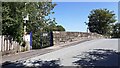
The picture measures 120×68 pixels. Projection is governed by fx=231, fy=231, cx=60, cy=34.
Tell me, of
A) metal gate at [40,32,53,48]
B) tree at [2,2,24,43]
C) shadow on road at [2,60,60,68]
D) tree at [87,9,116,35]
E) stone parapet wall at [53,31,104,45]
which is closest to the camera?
shadow on road at [2,60,60,68]

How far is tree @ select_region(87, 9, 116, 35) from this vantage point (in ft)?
160

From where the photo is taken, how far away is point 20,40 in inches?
523

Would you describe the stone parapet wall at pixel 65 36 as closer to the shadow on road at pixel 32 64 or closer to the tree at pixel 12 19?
the tree at pixel 12 19

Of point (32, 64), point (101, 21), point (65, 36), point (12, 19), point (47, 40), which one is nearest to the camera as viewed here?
point (32, 64)

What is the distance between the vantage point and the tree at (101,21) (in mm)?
48750

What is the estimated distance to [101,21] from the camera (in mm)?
49406

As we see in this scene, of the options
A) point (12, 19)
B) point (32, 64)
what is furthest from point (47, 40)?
point (32, 64)

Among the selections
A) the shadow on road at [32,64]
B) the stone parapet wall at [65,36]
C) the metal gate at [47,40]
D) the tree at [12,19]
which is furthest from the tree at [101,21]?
the shadow on road at [32,64]

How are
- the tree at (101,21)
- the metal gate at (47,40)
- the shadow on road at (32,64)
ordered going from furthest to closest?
the tree at (101,21) → the metal gate at (47,40) → the shadow on road at (32,64)

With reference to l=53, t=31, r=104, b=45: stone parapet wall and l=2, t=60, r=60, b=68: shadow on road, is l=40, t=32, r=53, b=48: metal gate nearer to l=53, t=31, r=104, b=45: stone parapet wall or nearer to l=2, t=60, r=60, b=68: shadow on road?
l=53, t=31, r=104, b=45: stone parapet wall

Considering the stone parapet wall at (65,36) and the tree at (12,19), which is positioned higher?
the tree at (12,19)

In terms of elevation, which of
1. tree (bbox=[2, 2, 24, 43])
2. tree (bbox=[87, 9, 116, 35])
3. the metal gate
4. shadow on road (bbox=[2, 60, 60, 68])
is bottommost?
shadow on road (bbox=[2, 60, 60, 68])

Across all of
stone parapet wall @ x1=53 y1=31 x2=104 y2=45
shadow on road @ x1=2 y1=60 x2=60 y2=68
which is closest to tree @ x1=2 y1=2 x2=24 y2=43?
shadow on road @ x1=2 y1=60 x2=60 y2=68

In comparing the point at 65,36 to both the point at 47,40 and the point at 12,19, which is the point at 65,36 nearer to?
the point at 47,40
